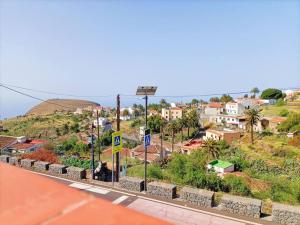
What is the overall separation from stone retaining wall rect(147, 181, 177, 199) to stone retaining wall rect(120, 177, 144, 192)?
1.45ft

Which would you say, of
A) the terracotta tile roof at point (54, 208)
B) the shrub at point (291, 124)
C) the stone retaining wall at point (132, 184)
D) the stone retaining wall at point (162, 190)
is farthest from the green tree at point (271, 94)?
the terracotta tile roof at point (54, 208)

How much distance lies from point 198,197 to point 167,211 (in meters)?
1.10

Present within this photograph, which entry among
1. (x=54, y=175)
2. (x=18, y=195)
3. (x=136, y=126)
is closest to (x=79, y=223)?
(x=18, y=195)

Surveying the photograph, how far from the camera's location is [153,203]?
9.05m

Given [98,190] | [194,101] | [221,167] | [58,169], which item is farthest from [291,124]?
[194,101]

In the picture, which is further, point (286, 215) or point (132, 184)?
point (132, 184)

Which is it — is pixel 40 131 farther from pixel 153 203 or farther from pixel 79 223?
pixel 79 223

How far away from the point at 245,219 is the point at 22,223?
26.4 ft

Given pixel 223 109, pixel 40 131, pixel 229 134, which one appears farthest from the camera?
pixel 223 109

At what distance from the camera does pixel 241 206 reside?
8.16 m

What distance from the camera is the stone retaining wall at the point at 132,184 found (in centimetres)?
1002

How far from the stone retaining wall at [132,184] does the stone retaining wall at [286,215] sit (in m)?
4.44

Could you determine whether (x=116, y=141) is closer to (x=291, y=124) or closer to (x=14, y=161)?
(x=14, y=161)

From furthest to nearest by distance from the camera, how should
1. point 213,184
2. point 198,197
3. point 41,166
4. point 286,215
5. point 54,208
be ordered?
point 41,166
point 213,184
point 198,197
point 286,215
point 54,208
